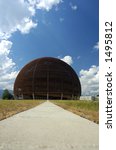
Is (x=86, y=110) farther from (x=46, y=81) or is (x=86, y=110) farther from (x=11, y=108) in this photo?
A: (x=46, y=81)

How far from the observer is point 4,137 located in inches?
346

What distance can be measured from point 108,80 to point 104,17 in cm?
121

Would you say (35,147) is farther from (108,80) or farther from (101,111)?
(108,80)

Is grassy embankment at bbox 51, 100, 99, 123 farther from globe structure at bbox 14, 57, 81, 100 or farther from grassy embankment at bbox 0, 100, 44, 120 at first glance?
globe structure at bbox 14, 57, 81, 100

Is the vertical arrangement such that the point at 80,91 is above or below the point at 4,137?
above

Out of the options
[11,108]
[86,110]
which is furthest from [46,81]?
[86,110]

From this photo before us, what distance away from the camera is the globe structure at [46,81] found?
4365 inches

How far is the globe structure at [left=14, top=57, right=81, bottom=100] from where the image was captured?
110875mm

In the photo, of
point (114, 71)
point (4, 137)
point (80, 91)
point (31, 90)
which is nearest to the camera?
point (114, 71)

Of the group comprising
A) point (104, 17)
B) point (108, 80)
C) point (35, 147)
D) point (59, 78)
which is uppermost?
point (59, 78)

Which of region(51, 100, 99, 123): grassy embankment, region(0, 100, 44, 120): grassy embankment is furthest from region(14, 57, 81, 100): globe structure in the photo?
region(51, 100, 99, 123): grassy embankment

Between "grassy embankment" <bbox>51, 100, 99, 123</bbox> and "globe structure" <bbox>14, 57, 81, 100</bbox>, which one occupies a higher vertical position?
"globe structure" <bbox>14, 57, 81, 100</bbox>

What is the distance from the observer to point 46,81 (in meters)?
111

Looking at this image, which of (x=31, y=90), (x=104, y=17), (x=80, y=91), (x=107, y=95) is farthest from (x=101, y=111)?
(x=80, y=91)
